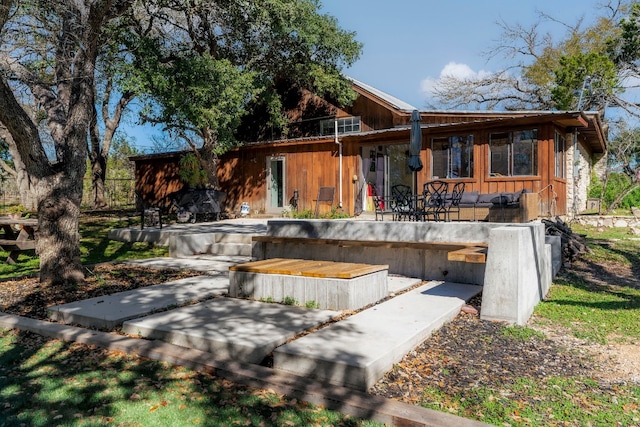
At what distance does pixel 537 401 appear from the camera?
2666mm

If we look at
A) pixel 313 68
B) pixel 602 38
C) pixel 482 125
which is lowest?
pixel 482 125

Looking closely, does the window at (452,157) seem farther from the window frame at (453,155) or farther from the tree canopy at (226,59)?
the tree canopy at (226,59)

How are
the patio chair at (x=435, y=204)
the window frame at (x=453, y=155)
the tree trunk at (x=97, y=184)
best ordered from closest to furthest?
1. the patio chair at (x=435, y=204)
2. the window frame at (x=453, y=155)
3. the tree trunk at (x=97, y=184)

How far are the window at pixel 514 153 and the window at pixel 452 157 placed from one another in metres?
0.58

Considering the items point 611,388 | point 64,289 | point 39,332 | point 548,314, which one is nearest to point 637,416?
point 611,388

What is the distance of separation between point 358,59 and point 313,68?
1842 mm

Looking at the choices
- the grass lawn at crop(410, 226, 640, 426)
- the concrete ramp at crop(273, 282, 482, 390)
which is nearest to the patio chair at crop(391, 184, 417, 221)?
the grass lawn at crop(410, 226, 640, 426)

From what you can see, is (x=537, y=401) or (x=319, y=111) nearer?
(x=537, y=401)

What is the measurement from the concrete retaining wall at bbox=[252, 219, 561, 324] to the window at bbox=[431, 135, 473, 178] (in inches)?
237

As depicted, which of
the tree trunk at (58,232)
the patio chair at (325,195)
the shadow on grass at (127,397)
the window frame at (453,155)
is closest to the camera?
the shadow on grass at (127,397)

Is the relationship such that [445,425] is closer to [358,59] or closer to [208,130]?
[208,130]

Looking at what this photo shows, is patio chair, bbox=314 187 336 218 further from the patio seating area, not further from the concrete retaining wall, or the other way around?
the concrete retaining wall

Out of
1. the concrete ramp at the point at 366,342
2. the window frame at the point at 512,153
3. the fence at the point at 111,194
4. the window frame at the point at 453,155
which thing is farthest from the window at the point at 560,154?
the fence at the point at 111,194

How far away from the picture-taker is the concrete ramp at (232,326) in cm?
329
